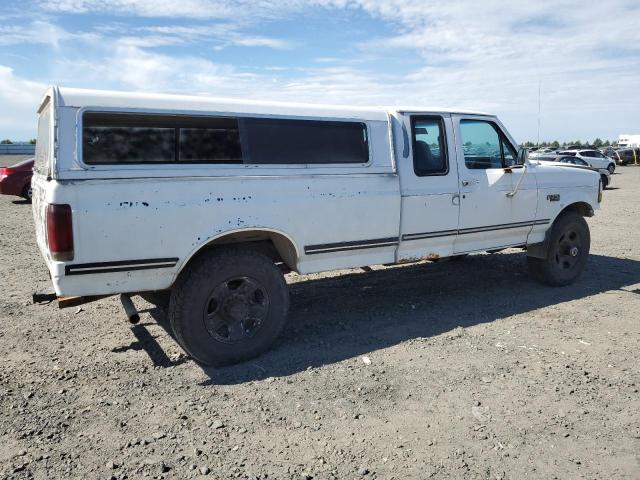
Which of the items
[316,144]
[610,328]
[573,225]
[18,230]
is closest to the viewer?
[316,144]

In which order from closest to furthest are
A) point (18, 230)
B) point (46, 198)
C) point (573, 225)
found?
point (46, 198), point (573, 225), point (18, 230)

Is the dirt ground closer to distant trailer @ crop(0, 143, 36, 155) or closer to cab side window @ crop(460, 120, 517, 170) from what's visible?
cab side window @ crop(460, 120, 517, 170)

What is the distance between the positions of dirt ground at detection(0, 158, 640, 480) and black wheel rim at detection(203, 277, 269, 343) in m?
0.28

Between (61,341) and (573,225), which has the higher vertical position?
(573,225)

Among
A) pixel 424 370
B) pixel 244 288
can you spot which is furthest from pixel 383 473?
pixel 244 288

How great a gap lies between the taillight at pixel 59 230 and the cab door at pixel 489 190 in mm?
3770

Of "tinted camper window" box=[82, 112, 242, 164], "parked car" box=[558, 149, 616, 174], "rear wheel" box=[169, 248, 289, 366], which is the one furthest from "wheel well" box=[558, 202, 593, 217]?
"parked car" box=[558, 149, 616, 174]

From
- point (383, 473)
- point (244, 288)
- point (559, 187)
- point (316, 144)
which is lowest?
point (383, 473)

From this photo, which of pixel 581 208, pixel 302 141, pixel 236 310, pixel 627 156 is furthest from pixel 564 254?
pixel 627 156

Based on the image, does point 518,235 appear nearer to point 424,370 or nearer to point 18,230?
A: point 424,370

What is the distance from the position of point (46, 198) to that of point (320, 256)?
2240 millimetres

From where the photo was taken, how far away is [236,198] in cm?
433

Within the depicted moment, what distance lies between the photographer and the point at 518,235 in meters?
6.40

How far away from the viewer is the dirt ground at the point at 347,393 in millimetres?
3150
